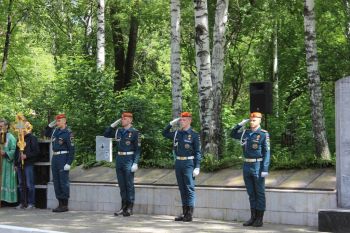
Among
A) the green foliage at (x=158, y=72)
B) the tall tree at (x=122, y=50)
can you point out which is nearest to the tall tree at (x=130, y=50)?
the tall tree at (x=122, y=50)

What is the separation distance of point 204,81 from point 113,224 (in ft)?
15.5

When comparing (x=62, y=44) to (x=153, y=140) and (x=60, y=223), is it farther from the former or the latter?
(x=60, y=223)

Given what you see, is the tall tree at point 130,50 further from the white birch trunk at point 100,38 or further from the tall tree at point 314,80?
the tall tree at point 314,80

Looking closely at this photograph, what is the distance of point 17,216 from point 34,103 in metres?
8.06

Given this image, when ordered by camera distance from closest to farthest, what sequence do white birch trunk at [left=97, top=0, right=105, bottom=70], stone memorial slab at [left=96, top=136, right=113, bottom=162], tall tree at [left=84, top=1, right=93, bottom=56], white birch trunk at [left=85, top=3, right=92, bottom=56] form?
stone memorial slab at [left=96, top=136, right=113, bottom=162], white birch trunk at [left=97, top=0, right=105, bottom=70], tall tree at [left=84, top=1, right=93, bottom=56], white birch trunk at [left=85, top=3, right=92, bottom=56]

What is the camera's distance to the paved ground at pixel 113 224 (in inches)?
373

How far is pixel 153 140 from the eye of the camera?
52.6 ft

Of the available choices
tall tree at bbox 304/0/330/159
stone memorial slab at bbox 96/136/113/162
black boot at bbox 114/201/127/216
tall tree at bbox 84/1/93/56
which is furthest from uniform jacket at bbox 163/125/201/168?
tall tree at bbox 84/1/93/56

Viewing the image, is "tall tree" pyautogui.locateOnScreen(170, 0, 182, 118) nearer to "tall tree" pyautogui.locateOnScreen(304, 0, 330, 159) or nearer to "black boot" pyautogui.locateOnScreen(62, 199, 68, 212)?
"tall tree" pyautogui.locateOnScreen(304, 0, 330, 159)

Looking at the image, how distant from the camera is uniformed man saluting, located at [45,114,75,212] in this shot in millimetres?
12109

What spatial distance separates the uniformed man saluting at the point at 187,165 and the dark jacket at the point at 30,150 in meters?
3.83

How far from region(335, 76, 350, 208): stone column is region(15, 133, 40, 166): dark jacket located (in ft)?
21.9

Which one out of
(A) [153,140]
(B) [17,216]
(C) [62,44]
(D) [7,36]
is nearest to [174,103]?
(A) [153,140]

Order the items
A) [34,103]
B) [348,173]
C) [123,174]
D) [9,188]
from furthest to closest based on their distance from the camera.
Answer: [34,103] < [9,188] < [123,174] < [348,173]
